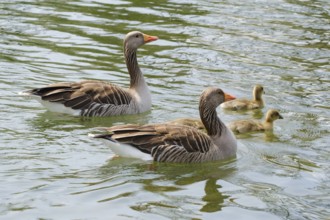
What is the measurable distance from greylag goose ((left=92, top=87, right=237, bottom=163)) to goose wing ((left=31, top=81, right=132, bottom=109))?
2161mm

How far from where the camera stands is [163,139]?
1201cm

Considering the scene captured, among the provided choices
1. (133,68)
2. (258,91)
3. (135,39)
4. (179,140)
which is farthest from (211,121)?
(135,39)

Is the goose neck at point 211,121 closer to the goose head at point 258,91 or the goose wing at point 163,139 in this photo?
the goose wing at point 163,139

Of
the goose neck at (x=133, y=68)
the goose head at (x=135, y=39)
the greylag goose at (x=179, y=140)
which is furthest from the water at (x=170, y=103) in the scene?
the goose head at (x=135, y=39)

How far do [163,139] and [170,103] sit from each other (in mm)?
3117

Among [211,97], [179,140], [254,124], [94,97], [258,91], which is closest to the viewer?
[179,140]

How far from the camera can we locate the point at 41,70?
54.2 feet

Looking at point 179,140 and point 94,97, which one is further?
point 94,97

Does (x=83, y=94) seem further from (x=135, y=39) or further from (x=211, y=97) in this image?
(x=211, y=97)

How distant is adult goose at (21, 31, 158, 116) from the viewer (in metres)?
14.1

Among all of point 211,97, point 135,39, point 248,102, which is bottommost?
point 248,102

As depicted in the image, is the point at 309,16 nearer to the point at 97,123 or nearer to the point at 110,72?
the point at 110,72

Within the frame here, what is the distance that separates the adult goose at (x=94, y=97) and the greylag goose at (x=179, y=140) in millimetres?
2173

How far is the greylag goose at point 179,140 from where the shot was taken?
11805mm
